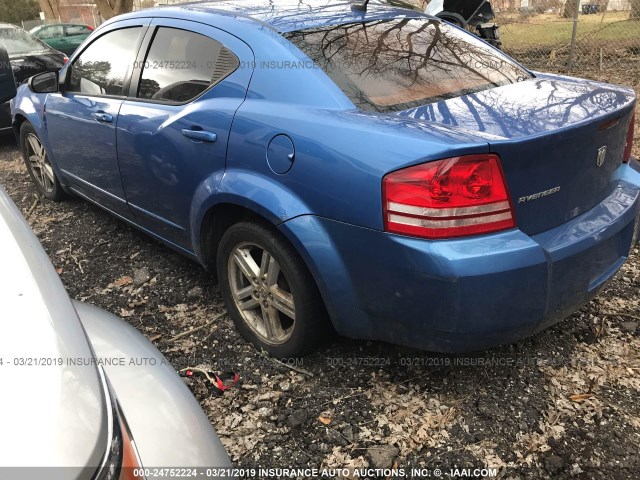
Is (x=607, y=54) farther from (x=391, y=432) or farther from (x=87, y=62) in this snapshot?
(x=391, y=432)

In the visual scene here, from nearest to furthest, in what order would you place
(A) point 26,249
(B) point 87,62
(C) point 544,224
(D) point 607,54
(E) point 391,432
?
(A) point 26,249, (C) point 544,224, (E) point 391,432, (B) point 87,62, (D) point 607,54

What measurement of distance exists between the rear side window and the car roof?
0.17 m

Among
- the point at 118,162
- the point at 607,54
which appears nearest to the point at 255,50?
the point at 118,162

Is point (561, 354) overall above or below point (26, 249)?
below

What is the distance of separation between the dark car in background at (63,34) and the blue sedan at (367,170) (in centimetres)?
1784

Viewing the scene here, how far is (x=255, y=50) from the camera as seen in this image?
2.68 m

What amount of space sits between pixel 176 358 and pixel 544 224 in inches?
73.7

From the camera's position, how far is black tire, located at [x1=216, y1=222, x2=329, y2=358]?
2.50 meters

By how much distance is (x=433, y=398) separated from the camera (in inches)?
98.6

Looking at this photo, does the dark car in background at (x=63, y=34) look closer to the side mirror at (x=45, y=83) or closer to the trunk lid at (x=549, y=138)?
the side mirror at (x=45, y=83)

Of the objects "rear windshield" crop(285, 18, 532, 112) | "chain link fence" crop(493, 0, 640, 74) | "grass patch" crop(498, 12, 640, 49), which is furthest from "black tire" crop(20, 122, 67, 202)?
"grass patch" crop(498, 12, 640, 49)

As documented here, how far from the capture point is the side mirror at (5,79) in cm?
268

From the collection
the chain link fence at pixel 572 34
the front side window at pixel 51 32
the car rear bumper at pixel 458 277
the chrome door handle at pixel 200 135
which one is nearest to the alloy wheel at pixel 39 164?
the chrome door handle at pixel 200 135

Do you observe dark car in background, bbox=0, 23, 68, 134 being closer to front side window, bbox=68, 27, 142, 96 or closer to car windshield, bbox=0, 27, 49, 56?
car windshield, bbox=0, 27, 49, 56
